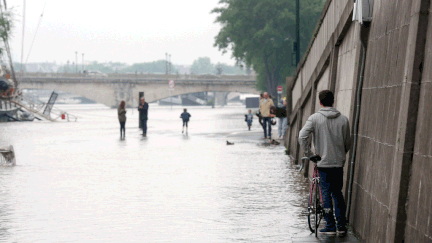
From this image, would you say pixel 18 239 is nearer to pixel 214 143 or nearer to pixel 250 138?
pixel 214 143

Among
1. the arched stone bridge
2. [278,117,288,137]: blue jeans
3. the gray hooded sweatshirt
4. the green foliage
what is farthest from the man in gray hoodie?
the arched stone bridge

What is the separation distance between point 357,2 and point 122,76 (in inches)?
3855

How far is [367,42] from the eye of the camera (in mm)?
8109

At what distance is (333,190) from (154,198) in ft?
13.0

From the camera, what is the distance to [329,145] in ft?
24.6

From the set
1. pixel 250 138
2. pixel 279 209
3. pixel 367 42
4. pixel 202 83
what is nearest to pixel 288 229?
pixel 279 209

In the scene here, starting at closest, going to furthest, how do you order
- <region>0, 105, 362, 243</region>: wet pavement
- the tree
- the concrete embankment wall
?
the concrete embankment wall < <region>0, 105, 362, 243</region>: wet pavement < the tree

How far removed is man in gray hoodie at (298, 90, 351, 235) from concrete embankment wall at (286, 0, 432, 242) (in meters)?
0.23

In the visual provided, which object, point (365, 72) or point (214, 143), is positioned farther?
point (214, 143)

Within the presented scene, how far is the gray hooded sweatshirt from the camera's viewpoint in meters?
7.48

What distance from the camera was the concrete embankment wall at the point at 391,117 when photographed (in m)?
5.31

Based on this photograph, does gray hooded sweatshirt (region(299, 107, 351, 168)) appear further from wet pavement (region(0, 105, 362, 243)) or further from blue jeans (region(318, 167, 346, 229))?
wet pavement (region(0, 105, 362, 243))

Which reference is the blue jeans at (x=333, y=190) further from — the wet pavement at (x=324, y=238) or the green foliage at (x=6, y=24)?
the green foliage at (x=6, y=24)

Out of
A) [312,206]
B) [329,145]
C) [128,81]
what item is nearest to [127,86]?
[128,81]
